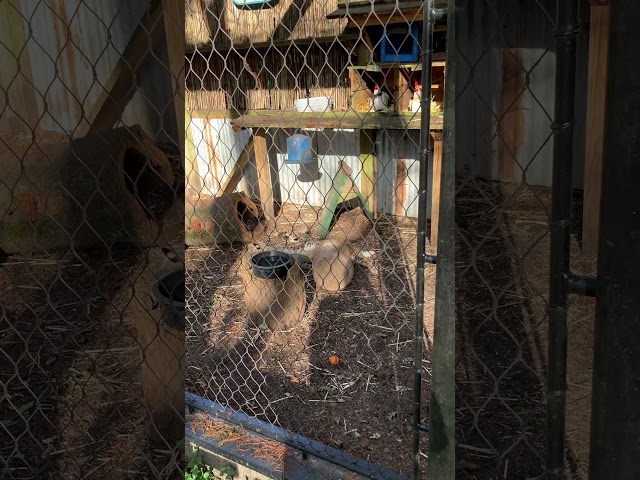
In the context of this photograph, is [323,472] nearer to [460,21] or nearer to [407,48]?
[460,21]

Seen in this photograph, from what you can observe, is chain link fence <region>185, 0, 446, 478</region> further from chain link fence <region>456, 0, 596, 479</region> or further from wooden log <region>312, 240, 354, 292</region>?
chain link fence <region>456, 0, 596, 479</region>

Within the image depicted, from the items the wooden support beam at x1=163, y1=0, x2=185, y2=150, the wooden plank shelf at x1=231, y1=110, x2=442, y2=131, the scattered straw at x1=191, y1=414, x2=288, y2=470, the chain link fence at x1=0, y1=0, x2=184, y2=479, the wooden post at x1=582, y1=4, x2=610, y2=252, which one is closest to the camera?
the wooden support beam at x1=163, y1=0, x2=185, y2=150

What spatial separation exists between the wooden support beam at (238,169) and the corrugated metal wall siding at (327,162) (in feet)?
0.32

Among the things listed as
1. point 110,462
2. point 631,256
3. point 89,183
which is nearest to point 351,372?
A: point 110,462

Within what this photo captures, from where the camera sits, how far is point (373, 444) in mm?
2166

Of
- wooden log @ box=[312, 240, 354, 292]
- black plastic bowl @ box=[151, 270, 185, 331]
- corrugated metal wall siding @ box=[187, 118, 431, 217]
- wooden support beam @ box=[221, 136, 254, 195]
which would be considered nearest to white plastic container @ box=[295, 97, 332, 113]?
corrugated metal wall siding @ box=[187, 118, 431, 217]

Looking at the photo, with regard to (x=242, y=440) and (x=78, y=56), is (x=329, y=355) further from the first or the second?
(x=78, y=56)

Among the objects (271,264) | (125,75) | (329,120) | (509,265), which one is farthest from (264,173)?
(125,75)

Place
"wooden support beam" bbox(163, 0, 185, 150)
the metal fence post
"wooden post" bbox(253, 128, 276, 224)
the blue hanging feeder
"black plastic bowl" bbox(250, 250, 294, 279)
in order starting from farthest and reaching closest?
1. "wooden post" bbox(253, 128, 276, 224)
2. the blue hanging feeder
3. "black plastic bowl" bbox(250, 250, 294, 279)
4. "wooden support beam" bbox(163, 0, 185, 150)
5. the metal fence post

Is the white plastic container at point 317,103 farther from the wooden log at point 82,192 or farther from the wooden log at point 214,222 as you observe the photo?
the wooden log at point 82,192

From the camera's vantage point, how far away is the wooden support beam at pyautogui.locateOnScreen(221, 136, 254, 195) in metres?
4.64

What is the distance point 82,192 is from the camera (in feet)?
4.45

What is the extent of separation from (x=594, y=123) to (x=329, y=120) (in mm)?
1684

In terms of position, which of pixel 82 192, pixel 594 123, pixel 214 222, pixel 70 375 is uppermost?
pixel 594 123
